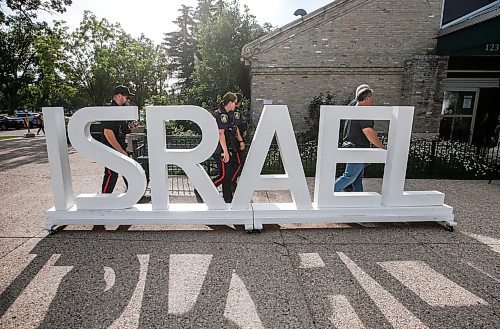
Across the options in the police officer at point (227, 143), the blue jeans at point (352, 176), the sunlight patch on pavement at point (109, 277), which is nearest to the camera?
the sunlight patch on pavement at point (109, 277)

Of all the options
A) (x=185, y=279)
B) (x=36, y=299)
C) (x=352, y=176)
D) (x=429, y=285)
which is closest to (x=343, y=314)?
(x=429, y=285)

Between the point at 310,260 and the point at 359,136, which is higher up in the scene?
the point at 359,136

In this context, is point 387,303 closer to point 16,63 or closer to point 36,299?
point 36,299

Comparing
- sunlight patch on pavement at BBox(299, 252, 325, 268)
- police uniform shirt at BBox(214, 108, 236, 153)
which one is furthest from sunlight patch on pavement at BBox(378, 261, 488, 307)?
police uniform shirt at BBox(214, 108, 236, 153)

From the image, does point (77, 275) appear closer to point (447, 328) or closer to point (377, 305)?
point (377, 305)

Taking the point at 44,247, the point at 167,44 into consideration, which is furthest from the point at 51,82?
the point at 167,44

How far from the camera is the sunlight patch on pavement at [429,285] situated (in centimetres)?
252

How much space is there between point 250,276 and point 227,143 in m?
2.24

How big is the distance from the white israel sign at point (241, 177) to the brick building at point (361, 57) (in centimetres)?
792

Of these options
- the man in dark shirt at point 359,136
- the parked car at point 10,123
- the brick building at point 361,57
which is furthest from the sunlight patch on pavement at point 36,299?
the parked car at point 10,123

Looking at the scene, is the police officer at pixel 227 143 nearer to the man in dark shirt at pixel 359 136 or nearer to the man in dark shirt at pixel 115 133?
the man in dark shirt at pixel 115 133

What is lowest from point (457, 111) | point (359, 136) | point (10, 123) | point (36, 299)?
point (36, 299)

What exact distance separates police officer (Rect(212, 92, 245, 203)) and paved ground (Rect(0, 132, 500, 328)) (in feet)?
2.98

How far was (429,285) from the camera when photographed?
2736 millimetres
